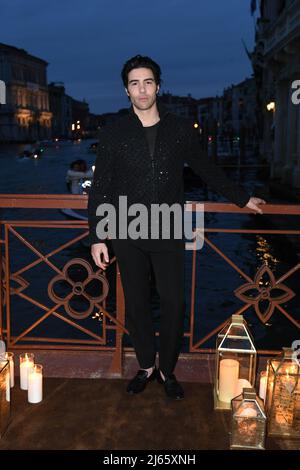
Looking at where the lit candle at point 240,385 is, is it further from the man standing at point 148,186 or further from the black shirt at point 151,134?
the black shirt at point 151,134

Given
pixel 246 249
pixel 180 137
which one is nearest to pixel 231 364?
pixel 180 137

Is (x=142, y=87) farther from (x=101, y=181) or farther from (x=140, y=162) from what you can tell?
(x=101, y=181)

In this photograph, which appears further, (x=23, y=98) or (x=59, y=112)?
(x=59, y=112)

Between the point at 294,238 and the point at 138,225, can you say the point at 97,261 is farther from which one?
the point at 294,238

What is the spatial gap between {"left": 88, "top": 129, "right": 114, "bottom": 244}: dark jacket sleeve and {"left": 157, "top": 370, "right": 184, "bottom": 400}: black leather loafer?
107 centimetres

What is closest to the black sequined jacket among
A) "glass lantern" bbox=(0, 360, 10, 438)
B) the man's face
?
the man's face

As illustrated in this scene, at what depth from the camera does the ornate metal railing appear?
3.56m

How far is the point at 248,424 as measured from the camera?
2619mm

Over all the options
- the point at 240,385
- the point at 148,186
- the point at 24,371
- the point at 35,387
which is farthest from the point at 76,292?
the point at 240,385

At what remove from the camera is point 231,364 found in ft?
10.1

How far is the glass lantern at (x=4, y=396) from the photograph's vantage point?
9.05 feet

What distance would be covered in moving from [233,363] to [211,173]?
1.23 m

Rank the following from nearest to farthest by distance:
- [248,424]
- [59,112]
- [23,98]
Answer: [248,424] < [23,98] < [59,112]

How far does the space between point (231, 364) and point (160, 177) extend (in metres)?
1.28
